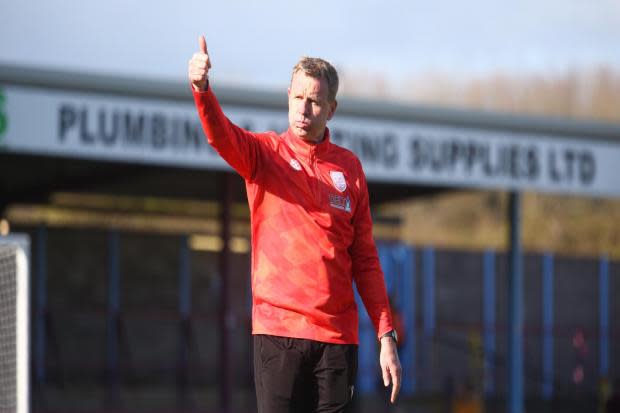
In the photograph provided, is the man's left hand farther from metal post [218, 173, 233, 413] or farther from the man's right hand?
metal post [218, 173, 233, 413]

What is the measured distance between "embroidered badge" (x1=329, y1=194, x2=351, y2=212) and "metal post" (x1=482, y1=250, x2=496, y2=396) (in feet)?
54.4

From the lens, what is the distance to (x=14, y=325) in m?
7.45

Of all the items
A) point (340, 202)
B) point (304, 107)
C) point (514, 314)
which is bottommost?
point (514, 314)

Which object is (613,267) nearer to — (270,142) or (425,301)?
(425,301)

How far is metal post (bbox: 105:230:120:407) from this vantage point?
18.2 m

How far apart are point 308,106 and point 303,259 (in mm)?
567

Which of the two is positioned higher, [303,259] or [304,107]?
[304,107]

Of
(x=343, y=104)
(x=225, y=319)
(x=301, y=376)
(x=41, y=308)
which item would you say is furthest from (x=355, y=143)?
(x=301, y=376)

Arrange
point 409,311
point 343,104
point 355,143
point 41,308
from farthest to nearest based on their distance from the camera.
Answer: point 409,311 < point 41,308 < point 355,143 < point 343,104

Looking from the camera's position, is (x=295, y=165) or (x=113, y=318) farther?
(x=113, y=318)

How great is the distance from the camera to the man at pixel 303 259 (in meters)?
4.41

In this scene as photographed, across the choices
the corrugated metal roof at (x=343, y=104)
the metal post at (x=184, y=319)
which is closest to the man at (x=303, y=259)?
the corrugated metal roof at (x=343, y=104)

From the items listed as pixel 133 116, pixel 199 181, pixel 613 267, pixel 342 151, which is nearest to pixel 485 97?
pixel 613 267

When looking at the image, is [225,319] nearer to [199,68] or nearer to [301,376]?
[301,376]
